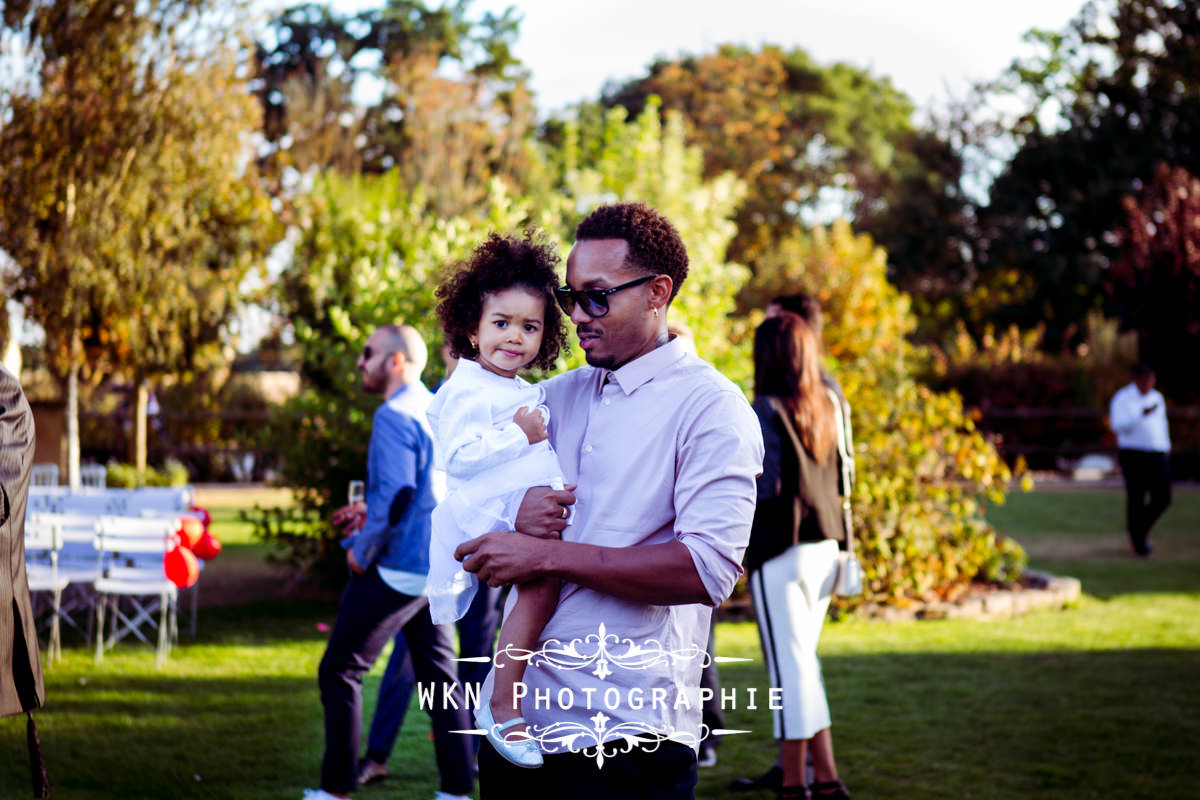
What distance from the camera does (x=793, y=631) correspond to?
16.0 feet

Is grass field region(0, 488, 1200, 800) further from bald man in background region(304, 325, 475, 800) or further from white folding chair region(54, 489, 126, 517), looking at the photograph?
white folding chair region(54, 489, 126, 517)

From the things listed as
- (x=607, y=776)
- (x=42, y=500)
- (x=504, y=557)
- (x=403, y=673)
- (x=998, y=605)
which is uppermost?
(x=504, y=557)

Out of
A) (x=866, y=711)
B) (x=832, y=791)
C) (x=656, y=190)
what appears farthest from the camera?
(x=656, y=190)

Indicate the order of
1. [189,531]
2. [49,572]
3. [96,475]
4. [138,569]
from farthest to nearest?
[96,475], [138,569], [49,572], [189,531]

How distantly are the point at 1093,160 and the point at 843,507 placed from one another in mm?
33559

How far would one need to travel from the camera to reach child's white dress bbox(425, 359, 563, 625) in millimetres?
2561

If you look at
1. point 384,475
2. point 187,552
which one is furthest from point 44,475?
point 384,475

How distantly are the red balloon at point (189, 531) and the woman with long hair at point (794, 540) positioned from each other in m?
4.19

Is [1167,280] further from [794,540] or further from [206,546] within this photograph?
[794,540]

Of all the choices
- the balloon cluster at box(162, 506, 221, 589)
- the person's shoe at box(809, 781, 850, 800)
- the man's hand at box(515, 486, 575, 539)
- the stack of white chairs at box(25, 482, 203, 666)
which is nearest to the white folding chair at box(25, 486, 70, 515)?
the stack of white chairs at box(25, 482, 203, 666)

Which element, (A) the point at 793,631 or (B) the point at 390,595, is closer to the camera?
(B) the point at 390,595

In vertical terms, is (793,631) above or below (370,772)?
above

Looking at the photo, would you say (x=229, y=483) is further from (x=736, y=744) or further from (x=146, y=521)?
(x=736, y=744)

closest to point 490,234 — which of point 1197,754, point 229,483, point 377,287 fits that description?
point 1197,754
